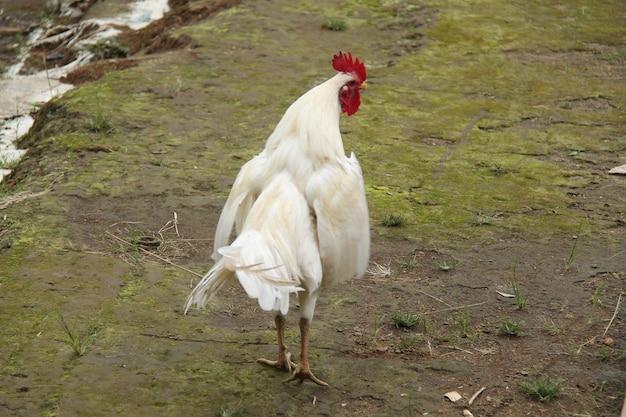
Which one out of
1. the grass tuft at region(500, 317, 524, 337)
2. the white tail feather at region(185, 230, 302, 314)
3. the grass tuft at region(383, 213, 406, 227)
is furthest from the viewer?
the grass tuft at region(383, 213, 406, 227)

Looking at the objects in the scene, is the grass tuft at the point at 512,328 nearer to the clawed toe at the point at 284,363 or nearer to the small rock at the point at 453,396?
the small rock at the point at 453,396

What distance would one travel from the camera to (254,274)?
11.8ft

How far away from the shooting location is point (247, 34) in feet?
31.3

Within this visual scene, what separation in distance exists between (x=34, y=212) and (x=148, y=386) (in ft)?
7.06

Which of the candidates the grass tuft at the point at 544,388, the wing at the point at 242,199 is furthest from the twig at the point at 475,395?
the wing at the point at 242,199

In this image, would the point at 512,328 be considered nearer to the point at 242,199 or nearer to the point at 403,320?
the point at 403,320

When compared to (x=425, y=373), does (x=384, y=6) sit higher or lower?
higher

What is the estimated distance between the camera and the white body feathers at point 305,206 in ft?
12.9

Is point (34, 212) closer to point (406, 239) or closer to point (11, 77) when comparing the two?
point (406, 239)

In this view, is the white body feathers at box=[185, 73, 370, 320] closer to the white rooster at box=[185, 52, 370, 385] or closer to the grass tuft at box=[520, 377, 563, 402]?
the white rooster at box=[185, 52, 370, 385]

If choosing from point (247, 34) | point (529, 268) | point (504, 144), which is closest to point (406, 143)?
point (504, 144)

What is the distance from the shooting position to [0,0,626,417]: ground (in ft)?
13.7

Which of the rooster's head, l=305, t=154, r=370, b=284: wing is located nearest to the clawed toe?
l=305, t=154, r=370, b=284: wing

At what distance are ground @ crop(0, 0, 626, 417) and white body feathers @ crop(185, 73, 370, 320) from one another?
597mm
